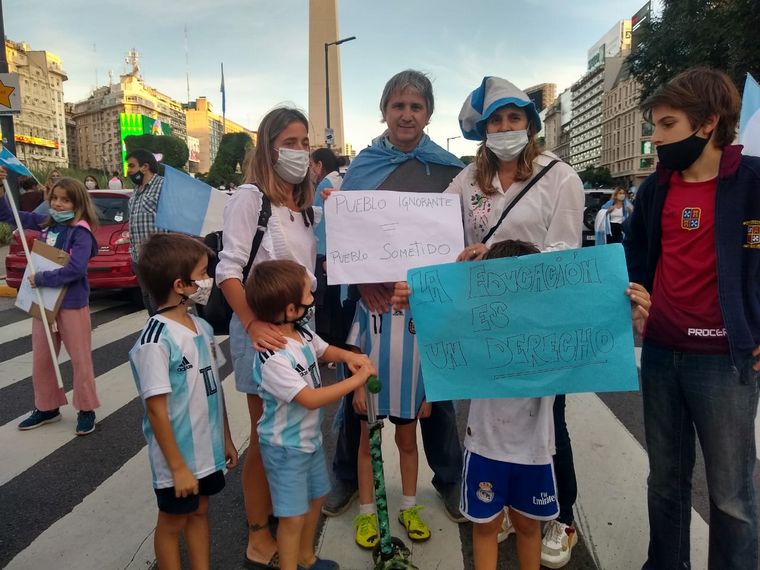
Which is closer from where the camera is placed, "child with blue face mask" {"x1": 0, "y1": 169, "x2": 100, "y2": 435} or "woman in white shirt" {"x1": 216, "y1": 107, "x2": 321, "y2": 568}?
"woman in white shirt" {"x1": 216, "y1": 107, "x2": 321, "y2": 568}

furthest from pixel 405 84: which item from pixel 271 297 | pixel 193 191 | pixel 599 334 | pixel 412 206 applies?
pixel 193 191

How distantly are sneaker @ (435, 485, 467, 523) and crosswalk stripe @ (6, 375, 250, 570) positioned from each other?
4.36 ft

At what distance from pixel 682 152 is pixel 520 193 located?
2.06 ft

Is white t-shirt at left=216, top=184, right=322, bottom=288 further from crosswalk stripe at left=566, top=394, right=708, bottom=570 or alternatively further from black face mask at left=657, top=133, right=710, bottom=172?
crosswalk stripe at left=566, top=394, right=708, bottom=570

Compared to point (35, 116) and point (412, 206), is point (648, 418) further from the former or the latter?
point (35, 116)

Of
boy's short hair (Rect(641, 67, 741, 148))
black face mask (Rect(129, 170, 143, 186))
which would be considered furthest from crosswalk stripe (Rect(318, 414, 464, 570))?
black face mask (Rect(129, 170, 143, 186))

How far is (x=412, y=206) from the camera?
2.46m

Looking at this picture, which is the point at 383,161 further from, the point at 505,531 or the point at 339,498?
the point at 505,531

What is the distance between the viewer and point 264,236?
2434mm

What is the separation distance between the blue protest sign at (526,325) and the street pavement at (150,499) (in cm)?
108

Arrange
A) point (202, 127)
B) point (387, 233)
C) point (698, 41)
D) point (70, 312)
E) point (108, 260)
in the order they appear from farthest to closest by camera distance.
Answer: point (202, 127)
point (698, 41)
point (108, 260)
point (70, 312)
point (387, 233)

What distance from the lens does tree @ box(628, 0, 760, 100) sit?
1323 cm

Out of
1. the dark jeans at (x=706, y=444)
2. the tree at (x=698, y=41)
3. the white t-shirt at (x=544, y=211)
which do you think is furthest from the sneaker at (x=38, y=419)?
the tree at (x=698, y=41)

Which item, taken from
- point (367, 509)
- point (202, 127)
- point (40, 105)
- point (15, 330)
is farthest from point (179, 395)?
point (202, 127)
